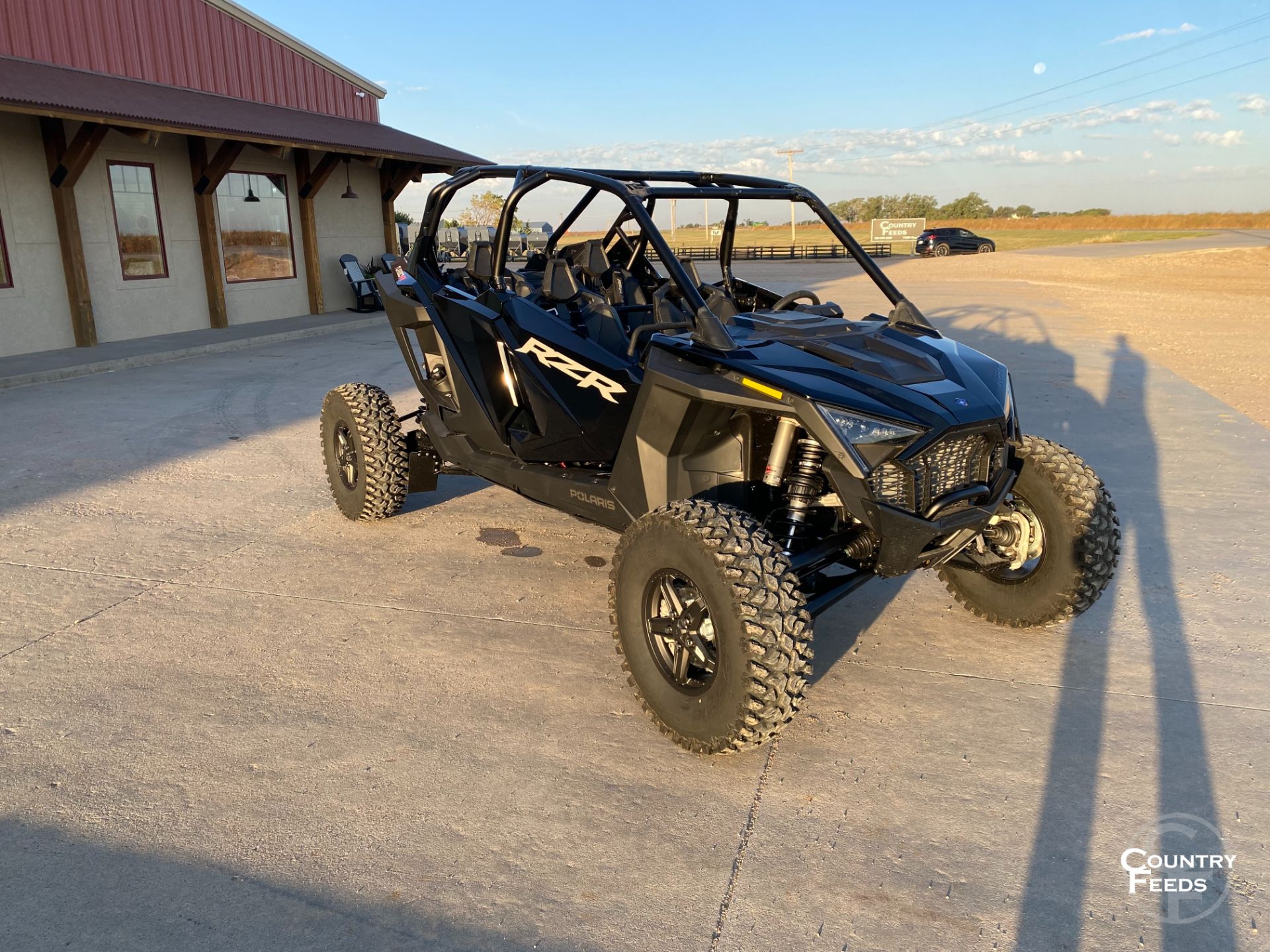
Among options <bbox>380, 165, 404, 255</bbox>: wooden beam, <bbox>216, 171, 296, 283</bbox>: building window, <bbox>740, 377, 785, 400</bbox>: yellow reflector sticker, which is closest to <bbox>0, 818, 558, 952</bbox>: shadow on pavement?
<bbox>740, 377, 785, 400</bbox>: yellow reflector sticker

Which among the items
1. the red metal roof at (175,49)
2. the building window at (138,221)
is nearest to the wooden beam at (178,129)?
the building window at (138,221)

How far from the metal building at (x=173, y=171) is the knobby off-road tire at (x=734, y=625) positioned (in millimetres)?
10888

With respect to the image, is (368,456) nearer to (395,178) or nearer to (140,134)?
(140,134)

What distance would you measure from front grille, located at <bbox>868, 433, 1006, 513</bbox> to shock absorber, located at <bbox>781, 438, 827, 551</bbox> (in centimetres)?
32

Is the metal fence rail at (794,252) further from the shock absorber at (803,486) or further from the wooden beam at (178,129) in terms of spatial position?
the shock absorber at (803,486)

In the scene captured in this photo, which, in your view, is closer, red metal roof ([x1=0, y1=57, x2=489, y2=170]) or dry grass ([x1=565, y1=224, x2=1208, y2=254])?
red metal roof ([x1=0, y1=57, x2=489, y2=170])

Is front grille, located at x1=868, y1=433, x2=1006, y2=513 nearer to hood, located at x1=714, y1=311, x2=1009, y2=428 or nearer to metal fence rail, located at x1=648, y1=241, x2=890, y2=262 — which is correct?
hood, located at x1=714, y1=311, x2=1009, y2=428

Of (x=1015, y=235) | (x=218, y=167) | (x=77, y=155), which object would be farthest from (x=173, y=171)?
(x=1015, y=235)

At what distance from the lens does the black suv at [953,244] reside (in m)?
47.0

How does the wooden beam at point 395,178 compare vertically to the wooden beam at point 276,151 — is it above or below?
below

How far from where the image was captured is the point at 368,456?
17.5ft

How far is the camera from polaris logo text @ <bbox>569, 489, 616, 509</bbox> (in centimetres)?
392

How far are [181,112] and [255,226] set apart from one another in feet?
10.5

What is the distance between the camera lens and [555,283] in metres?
4.20
